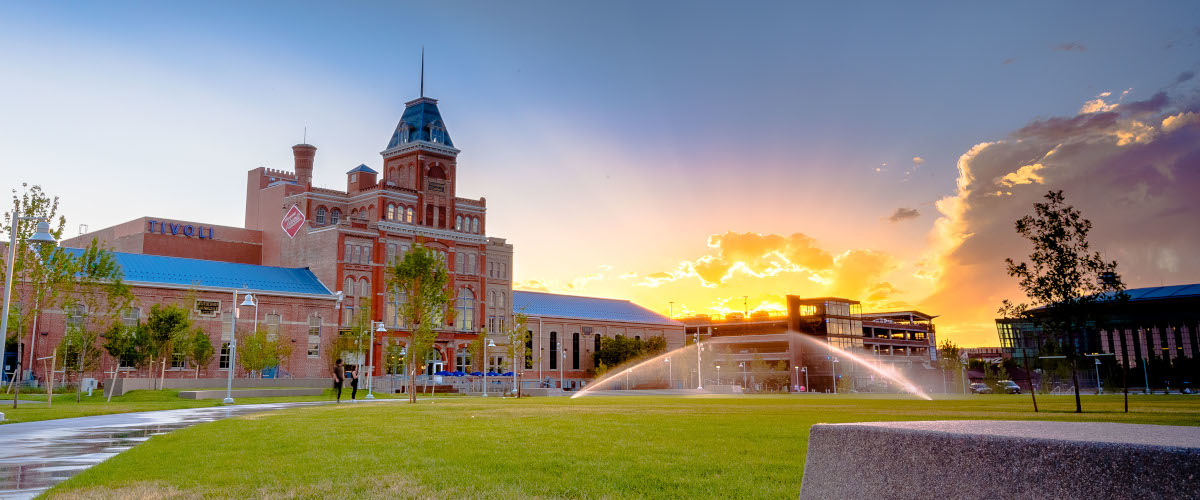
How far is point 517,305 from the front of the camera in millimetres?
108125

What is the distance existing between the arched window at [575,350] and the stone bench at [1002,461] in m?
108

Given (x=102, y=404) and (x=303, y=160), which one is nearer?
(x=102, y=404)

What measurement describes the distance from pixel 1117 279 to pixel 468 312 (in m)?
76.4

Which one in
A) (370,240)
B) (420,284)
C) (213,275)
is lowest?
(420,284)

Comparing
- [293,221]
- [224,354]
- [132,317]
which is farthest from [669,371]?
[132,317]

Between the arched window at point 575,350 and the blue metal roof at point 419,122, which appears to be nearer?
the blue metal roof at point 419,122

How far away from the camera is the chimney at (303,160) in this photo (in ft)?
332

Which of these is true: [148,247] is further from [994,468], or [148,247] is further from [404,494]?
[994,468]

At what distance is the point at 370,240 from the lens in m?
89.1

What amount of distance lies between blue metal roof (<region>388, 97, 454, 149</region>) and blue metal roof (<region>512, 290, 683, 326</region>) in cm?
2343

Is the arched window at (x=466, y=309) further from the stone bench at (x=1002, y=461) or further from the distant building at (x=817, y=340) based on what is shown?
the stone bench at (x=1002, y=461)

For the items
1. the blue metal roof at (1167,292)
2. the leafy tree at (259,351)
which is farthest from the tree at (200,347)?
the blue metal roof at (1167,292)

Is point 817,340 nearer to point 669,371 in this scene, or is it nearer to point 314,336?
point 669,371

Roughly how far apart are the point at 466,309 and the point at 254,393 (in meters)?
47.9
